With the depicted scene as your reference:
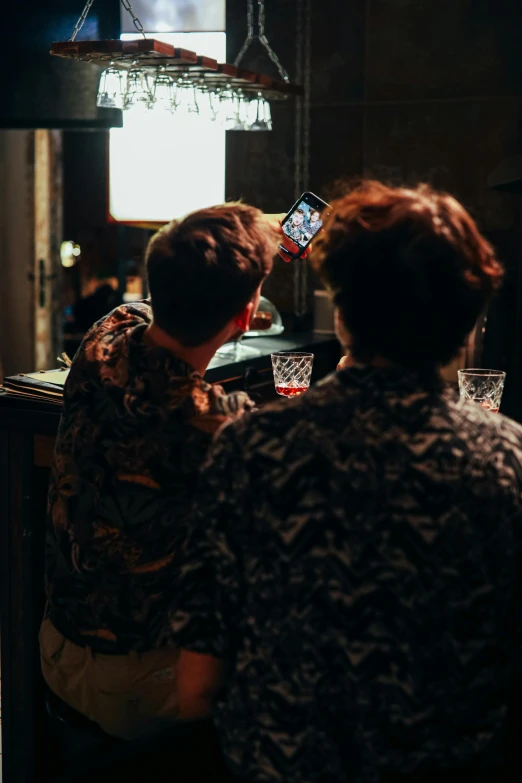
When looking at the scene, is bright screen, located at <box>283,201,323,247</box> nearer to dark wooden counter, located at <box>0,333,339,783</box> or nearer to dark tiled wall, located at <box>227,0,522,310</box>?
dark wooden counter, located at <box>0,333,339,783</box>

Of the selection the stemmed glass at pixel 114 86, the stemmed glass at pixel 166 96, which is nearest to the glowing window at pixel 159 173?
the stemmed glass at pixel 166 96

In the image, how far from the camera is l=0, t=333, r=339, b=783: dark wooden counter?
2.71 m

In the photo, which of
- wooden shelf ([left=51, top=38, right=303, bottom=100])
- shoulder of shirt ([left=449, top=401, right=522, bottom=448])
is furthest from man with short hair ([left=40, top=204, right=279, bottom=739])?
wooden shelf ([left=51, top=38, right=303, bottom=100])

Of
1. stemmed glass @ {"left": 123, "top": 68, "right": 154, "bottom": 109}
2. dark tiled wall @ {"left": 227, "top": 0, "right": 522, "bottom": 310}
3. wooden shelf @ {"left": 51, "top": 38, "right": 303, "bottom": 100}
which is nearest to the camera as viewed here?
wooden shelf @ {"left": 51, "top": 38, "right": 303, "bottom": 100}

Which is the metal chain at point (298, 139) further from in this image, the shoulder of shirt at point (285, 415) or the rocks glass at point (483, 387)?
the shoulder of shirt at point (285, 415)

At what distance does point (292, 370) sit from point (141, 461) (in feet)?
3.14

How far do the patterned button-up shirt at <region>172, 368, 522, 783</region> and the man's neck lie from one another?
476mm

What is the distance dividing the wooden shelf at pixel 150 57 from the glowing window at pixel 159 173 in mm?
999

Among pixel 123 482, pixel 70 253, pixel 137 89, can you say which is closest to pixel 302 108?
A: pixel 137 89

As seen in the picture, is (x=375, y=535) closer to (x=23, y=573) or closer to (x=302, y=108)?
(x=23, y=573)

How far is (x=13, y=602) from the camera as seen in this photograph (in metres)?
2.74

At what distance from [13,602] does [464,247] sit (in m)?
1.86

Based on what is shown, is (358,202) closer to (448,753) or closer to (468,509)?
(468,509)

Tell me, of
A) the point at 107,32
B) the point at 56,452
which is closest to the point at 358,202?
the point at 56,452
